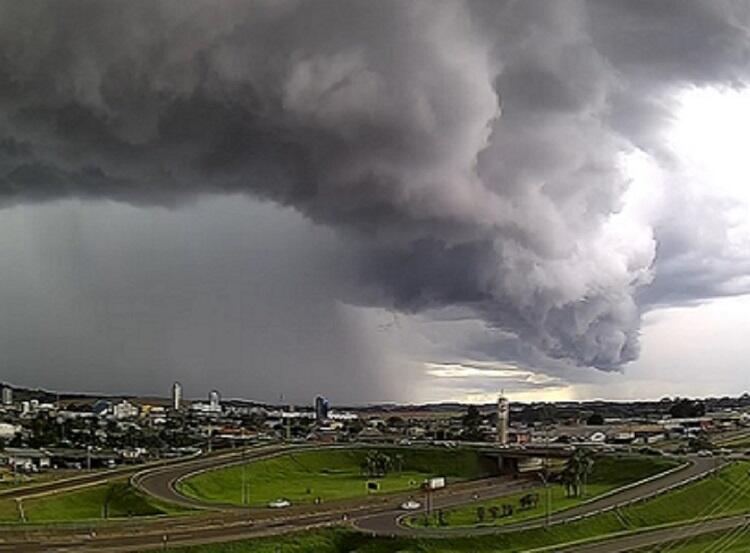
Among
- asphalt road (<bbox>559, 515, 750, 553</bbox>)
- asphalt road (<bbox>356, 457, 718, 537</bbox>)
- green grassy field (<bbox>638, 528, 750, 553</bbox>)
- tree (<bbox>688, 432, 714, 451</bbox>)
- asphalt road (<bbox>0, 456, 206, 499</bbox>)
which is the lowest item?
green grassy field (<bbox>638, 528, 750, 553</bbox>)

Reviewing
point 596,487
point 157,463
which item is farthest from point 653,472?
point 157,463

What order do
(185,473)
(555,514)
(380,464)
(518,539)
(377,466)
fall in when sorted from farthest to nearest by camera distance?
(380,464) < (377,466) < (185,473) < (555,514) < (518,539)

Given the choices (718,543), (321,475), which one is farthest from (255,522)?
(321,475)

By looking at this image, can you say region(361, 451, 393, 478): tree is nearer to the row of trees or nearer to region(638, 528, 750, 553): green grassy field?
the row of trees

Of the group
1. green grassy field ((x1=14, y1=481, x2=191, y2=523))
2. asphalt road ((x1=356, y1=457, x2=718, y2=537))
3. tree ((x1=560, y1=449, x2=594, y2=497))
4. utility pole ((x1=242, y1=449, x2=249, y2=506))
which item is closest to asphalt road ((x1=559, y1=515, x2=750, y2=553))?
asphalt road ((x1=356, y1=457, x2=718, y2=537))

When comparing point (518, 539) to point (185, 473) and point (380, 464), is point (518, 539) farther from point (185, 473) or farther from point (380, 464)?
point (380, 464)

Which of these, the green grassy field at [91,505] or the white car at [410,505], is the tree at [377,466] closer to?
the white car at [410,505]

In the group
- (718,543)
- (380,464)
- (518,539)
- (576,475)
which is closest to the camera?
(518,539)
